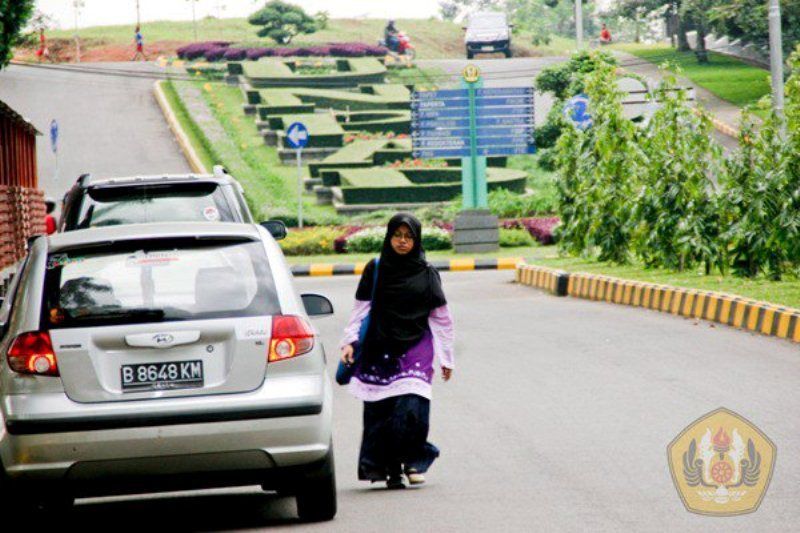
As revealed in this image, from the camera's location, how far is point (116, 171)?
50.0m

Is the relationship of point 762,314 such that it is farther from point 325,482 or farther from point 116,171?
point 116,171

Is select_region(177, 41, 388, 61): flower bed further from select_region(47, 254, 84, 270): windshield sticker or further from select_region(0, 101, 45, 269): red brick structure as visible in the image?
select_region(47, 254, 84, 270): windshield sticker

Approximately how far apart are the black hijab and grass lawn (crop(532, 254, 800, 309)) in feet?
26.3

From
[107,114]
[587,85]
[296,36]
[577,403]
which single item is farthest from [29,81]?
[577,403]

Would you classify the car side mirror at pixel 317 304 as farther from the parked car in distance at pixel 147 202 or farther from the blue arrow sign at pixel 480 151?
the blue arrow sign at pixel 480 151

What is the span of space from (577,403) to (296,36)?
257 ft

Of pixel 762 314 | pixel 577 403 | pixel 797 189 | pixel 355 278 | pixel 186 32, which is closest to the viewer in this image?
pixel 577 403

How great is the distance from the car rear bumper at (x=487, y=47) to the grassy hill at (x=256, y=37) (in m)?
3.83

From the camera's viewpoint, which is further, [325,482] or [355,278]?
[355,278]

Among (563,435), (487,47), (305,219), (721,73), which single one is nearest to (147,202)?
(563,435)

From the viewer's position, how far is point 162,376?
23.4 ft

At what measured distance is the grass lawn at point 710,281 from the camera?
16922 millimetres

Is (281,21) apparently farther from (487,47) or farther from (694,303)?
(694,303)

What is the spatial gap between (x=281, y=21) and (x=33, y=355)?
3048 inches
